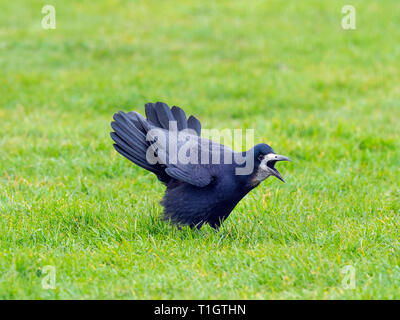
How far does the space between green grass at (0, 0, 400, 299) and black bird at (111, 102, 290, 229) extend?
8.7 inches

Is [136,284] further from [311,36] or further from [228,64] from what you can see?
[311,36]

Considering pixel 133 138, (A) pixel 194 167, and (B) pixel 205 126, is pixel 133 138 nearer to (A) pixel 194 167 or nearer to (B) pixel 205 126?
(A) pixel 194 167

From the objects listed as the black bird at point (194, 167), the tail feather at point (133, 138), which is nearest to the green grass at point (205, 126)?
the black bird at point (194, 167)

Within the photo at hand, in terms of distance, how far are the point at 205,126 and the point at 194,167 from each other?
3552 millimetres

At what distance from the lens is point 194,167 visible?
444 centimetres

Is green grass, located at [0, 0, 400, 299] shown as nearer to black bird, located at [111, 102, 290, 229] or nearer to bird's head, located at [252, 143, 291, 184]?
black bird, located at [111, 102, 290, 229]

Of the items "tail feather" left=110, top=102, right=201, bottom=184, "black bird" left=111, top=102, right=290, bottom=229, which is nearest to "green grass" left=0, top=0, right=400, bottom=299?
"black bird" left=111, top=102, right=290, bottom=229

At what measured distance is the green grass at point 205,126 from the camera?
12.8 feet

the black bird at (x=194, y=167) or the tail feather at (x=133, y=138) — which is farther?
the tail feather at (x=133, y=138)

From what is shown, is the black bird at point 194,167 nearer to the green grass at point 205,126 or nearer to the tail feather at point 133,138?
the tail feather at point 133,138

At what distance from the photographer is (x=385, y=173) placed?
20.0ft

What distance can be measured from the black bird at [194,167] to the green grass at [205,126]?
0.22 m

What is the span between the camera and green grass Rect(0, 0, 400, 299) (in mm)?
3904

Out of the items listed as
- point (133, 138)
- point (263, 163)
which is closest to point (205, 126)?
point (133, 138)
